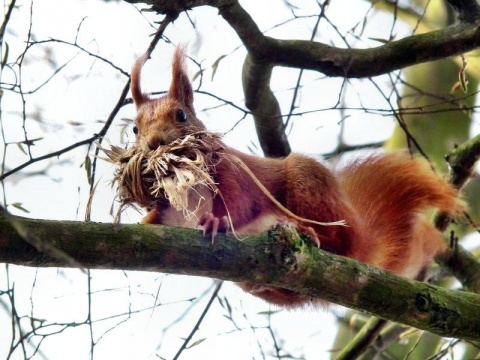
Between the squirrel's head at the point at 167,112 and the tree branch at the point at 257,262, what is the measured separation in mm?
556

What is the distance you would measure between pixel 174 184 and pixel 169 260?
373 mm

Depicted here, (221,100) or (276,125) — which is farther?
(276,125)

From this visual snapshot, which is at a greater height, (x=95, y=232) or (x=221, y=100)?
(x=221, y=100)

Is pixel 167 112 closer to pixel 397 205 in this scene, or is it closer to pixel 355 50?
pixel 355 50

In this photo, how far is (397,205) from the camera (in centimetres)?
241

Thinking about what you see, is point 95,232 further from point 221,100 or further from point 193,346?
point 221,100

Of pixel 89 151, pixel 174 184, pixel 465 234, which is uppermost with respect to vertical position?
pixel 465 234

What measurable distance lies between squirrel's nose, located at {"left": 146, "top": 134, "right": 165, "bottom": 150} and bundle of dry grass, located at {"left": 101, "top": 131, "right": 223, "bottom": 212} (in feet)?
0.12

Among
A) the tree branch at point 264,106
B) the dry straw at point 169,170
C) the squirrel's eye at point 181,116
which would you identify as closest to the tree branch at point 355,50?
the tree branch at point 264,106

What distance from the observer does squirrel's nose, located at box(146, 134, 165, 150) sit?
77.5 inches

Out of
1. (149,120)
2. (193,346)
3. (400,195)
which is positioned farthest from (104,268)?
(400,195)

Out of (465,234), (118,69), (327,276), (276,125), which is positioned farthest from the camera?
(465,234)

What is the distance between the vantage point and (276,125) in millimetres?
2684

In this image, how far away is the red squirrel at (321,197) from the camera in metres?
2.10
